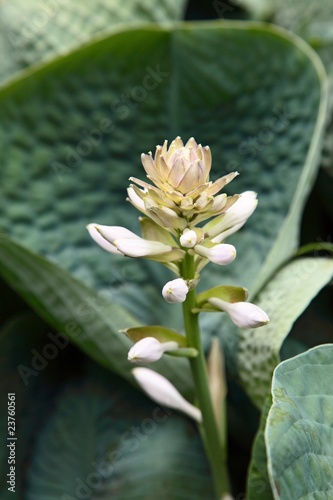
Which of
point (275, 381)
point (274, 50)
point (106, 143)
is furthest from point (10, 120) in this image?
point (275, 381)

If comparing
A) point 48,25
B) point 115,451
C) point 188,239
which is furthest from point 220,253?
point 48,25

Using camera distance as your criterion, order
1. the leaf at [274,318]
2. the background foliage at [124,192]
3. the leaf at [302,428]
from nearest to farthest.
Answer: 1. the leaf at [302,428]
2. the leaf at [274,318]
3. the background foliage at [124,192]

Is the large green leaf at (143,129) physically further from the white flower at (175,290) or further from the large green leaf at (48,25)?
the white flower at (175,290)

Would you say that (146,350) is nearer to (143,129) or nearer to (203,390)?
(203,390)

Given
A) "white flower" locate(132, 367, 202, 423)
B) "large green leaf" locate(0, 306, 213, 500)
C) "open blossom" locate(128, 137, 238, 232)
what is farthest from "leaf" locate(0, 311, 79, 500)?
"open blossom" locate(128, 137, 238, 232)

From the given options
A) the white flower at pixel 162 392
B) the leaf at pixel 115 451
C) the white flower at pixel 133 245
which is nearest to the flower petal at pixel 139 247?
the white flower at pixel 133 245
